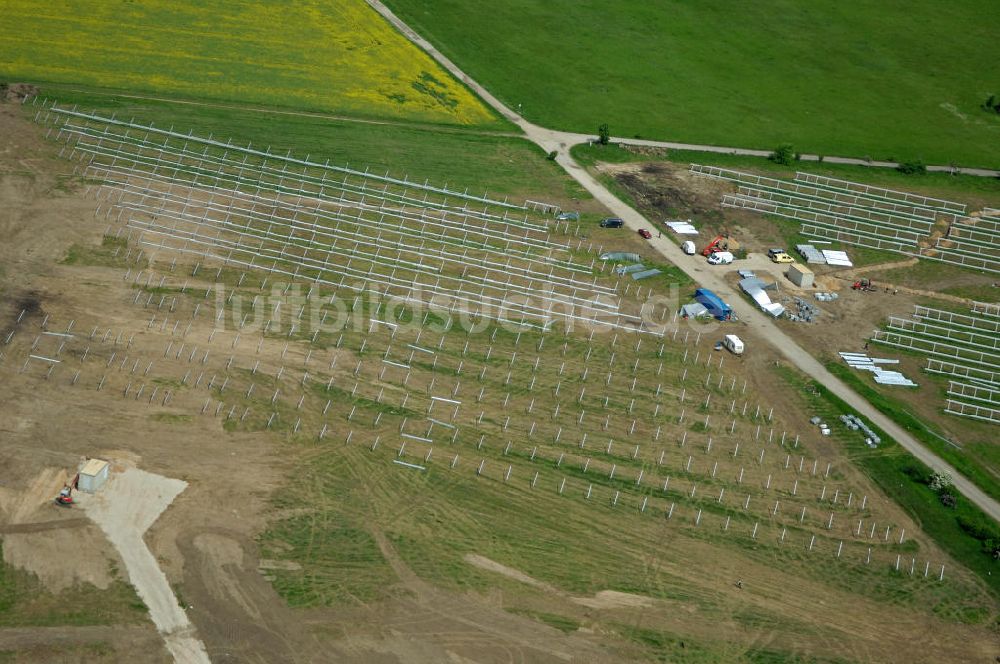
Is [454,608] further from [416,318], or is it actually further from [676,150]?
[676,150]

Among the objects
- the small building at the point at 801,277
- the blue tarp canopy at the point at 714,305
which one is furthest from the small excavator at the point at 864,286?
the blue tarp canopy at the point at 714,305

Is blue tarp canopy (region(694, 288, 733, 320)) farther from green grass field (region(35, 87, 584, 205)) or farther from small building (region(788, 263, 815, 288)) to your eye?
green grass field (region(35, 87, 584, 205))

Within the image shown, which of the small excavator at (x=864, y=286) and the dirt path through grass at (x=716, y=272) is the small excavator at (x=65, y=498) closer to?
the dirt path through grass at (x=716, y=272)

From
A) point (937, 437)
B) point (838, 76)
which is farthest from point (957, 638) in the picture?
point (838, 76)

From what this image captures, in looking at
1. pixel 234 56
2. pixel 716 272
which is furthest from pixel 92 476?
pixel 234 56

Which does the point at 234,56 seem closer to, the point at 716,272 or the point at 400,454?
the point at 716,272

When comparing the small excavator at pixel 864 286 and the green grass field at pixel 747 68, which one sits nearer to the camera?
the small excavator at pixel 864 286
